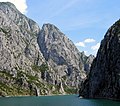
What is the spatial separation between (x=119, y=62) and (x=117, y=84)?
16495 mm

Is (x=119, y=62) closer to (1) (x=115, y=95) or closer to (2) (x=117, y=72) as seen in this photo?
(2) (x=117, y=72)

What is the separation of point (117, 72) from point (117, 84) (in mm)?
8873

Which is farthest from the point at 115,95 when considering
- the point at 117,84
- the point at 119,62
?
the point at 119,62

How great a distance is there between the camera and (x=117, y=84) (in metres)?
195

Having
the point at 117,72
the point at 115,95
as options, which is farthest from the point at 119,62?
the point at 115,95

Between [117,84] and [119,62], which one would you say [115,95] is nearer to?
[117,84]

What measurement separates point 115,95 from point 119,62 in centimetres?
2440

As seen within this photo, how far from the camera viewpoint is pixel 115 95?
7776 inches

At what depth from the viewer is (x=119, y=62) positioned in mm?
199250

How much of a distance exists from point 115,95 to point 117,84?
8764mm

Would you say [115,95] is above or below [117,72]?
below

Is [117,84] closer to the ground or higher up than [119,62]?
closer to the ground

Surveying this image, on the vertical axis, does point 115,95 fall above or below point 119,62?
below
